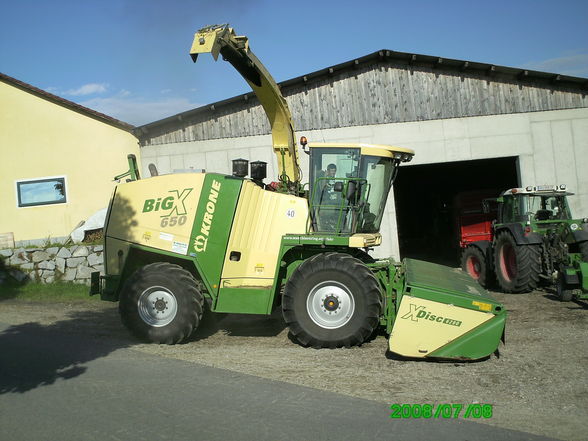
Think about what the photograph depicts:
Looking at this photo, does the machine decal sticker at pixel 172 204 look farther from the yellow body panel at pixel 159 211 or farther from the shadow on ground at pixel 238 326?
the shadow on ground at pixel 238 326

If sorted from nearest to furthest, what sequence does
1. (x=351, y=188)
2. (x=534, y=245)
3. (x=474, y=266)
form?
1. (x=351, y=188)
2. (x=534, y=245)
3. (x=474, y=266)

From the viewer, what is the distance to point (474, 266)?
14.8 metres

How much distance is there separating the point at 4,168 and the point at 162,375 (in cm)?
1195

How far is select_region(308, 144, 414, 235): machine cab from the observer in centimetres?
834

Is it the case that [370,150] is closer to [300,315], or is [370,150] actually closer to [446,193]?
[300,315]

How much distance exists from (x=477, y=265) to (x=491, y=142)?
3.35 meters

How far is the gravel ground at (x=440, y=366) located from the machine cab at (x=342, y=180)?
1763 millimetres

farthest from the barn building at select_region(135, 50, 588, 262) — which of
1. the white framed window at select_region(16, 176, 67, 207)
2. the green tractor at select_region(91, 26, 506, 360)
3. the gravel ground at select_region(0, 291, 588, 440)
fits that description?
the green tractor at select_region(91, 26, 506, 360)

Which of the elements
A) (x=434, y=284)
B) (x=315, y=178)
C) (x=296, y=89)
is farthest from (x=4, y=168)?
(x=434, y=284)

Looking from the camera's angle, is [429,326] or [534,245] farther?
[534,245]

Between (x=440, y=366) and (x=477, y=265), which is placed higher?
(x=477, y=265)

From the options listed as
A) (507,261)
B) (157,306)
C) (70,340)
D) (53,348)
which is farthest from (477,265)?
(53,348)

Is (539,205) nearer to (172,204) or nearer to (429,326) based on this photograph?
(429,326)
